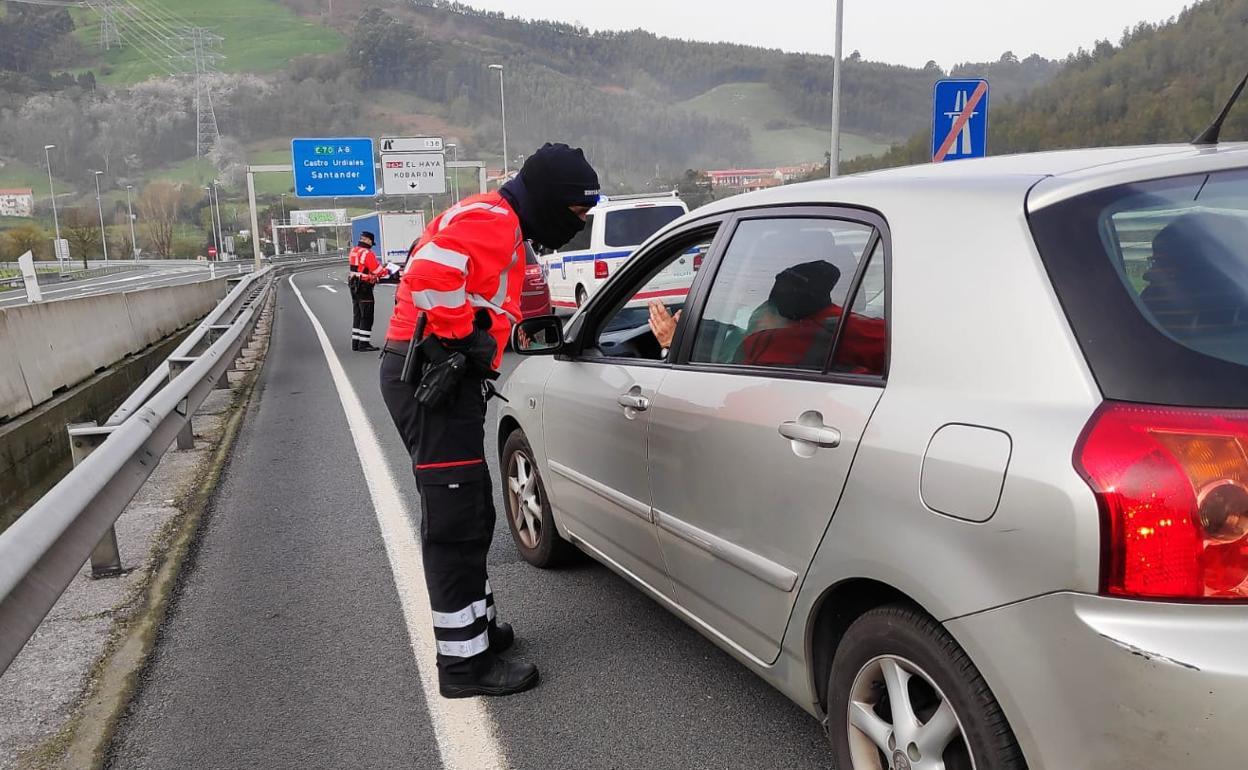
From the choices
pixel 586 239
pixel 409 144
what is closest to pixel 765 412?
pixel 586 239

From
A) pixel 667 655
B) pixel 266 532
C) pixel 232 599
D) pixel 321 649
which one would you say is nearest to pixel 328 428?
pixel 266 532

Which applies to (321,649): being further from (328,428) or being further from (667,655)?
(328,428)

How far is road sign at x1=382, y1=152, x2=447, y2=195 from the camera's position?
35000 mm

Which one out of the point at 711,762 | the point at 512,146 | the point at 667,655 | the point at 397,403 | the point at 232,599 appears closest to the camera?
the point at 711,762

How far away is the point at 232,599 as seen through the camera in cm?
432

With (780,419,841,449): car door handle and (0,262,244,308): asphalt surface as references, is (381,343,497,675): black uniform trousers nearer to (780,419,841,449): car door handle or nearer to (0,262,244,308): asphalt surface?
(780,419,841,449): car door handle

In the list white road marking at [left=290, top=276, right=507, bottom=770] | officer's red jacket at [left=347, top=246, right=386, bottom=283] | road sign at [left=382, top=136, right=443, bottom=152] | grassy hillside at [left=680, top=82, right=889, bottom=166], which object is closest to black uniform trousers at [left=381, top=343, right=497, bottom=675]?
white road marking at [left=290, top=276, right=507, bottom=770]

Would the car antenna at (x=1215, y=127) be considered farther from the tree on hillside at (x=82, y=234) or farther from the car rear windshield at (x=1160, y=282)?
the tree on hillside at (x=82, y=234)

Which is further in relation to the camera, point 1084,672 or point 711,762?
point 711,762

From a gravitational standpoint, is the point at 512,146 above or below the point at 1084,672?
above

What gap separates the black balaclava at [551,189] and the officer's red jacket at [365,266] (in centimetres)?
1217

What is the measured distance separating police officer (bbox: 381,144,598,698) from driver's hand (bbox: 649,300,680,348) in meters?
0.59

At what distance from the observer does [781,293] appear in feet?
9.54

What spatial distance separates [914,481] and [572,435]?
6.35 ft
